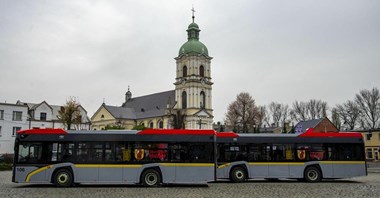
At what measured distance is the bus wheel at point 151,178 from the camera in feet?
61.6

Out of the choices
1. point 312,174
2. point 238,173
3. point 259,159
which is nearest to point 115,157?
point 238,173

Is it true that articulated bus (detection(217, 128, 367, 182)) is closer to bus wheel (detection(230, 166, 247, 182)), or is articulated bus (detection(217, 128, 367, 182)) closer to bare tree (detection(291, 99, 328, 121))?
bus wheel (detection(230, 166, 247, 182))

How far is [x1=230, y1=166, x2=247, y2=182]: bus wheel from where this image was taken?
70.7ft

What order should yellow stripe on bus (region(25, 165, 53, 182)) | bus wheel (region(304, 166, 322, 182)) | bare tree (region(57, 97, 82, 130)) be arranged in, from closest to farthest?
yellow stripe on bus (region(25, 165, 53, 182)), bus wheel (region(304, 166, 322, 182)), bare tree (region(57, 97, 82, 130))

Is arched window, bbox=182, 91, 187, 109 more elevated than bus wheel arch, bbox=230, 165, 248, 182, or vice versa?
arched window, bbox=182, 91, 187, 109

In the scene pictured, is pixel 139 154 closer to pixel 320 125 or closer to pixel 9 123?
pixel 9 123

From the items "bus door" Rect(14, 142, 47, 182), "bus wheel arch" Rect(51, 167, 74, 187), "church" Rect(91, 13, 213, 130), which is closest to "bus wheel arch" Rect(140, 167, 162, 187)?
"bus wheel arch" Rect(51, 167, 74, 187)

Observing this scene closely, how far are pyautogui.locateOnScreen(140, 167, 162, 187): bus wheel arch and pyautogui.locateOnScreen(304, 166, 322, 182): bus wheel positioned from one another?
917 centimetres

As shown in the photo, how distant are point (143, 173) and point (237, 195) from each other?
5918mm

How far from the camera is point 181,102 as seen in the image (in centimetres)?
9494

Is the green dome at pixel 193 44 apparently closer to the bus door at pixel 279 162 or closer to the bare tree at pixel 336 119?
the bare tree at pixel 336 119

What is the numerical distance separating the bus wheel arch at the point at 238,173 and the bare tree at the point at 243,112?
57.8 metres

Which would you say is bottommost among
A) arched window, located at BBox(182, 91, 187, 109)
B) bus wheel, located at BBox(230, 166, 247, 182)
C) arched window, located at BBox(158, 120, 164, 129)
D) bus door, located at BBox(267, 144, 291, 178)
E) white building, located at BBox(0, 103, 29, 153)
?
bus wheel, located at BBox(230, 166, 247, 182)

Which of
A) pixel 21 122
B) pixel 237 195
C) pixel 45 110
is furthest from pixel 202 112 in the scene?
pixel 237 195
